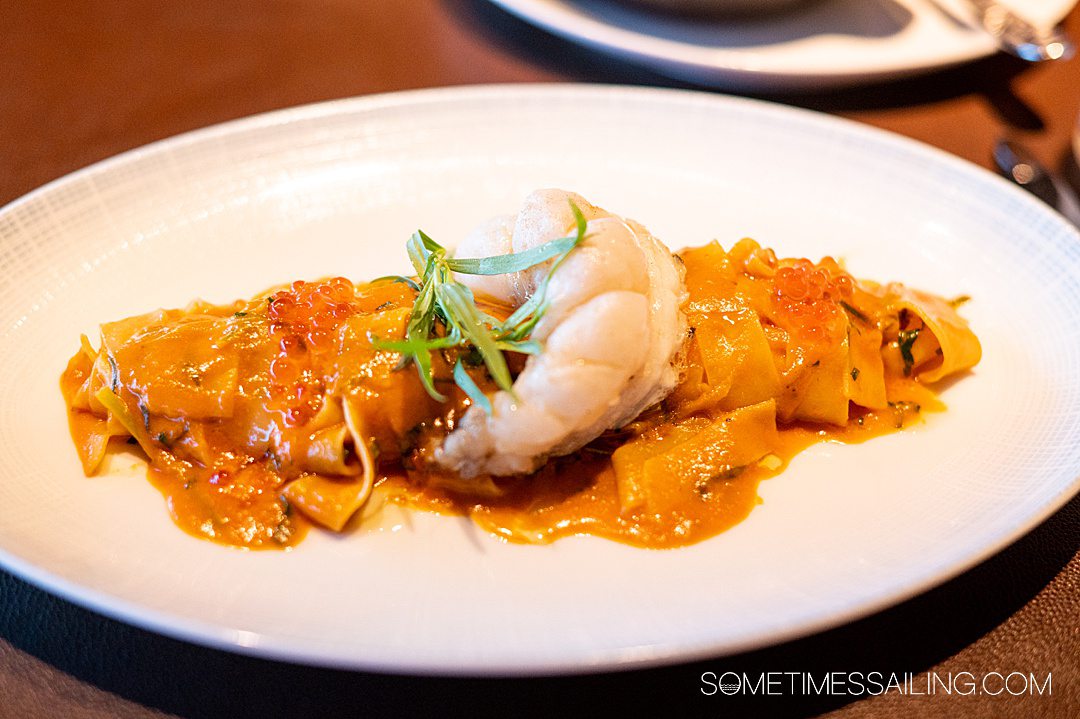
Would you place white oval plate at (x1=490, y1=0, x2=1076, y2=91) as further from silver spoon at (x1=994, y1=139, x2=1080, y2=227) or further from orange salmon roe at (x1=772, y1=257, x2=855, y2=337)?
orange salmon roe at (x1=772, y1=257, x2=855, y2=337)

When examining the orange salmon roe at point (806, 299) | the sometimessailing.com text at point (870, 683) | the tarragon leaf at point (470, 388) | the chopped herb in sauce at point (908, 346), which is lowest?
the sometimessailing.com text at point (870, 683)

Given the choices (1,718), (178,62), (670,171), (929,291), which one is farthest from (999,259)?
(178,62)

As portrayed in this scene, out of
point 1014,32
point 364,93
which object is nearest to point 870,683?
point 364,93

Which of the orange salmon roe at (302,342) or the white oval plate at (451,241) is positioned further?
the orange salmon roe at (302,342)

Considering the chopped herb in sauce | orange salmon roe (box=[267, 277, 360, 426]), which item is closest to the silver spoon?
the chopped herb in sauce

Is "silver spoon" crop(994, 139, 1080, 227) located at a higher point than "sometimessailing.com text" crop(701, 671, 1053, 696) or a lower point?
higher

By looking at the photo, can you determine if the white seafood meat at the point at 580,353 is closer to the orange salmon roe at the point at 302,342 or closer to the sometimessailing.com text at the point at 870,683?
the orange salmon roe at the point at 302,342

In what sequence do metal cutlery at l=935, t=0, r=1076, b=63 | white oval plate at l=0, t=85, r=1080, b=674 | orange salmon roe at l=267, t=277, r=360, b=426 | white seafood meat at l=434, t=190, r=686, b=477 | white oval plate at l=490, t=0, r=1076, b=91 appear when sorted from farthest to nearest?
metal cutlery at l=935, t=0, r=1076, b=63 → white oval plate at l=490, t=0, r=1076, b=91 → orange salmon roe at l=267, t=277, r=360, b=426 → white seafood meat at l=434, t=190, r=686, b=477 → white oval plate at l=0, t=85, r=1080, b=674

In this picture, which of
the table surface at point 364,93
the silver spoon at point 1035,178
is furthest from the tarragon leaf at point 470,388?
the silver spoon at point 1035,178

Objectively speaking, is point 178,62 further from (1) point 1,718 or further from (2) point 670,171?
(1) point 1,718
